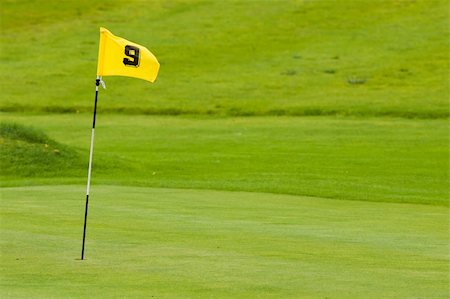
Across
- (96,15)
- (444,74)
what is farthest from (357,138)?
(96,15)

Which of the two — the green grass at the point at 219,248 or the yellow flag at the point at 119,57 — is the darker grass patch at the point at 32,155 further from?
the yellow flag at the point at 119,57

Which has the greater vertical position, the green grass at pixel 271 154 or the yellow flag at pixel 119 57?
the yellow flag at pixel 119 57

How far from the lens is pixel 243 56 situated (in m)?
52.1

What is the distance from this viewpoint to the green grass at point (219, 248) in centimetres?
1092

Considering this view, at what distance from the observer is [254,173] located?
26859mm

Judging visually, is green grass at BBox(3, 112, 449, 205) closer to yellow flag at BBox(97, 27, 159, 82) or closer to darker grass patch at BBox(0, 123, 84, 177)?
darker grass patch at BBox(0, 123, 84, 177)

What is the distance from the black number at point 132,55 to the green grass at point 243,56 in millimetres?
27808

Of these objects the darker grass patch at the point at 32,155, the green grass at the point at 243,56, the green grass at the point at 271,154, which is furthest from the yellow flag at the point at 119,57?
the green grass at the point at 243,56

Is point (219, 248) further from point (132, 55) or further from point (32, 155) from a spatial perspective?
point (32, 155)

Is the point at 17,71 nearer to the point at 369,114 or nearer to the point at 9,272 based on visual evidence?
the point at 369,114

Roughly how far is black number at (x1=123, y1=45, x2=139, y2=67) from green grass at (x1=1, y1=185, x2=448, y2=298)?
7.33 ft

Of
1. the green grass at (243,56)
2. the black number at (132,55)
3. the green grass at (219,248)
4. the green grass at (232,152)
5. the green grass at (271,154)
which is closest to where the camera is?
the green grass at (219,248)

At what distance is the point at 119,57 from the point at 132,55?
185mm

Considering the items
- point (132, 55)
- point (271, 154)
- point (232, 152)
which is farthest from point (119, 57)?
point (232, 152)
